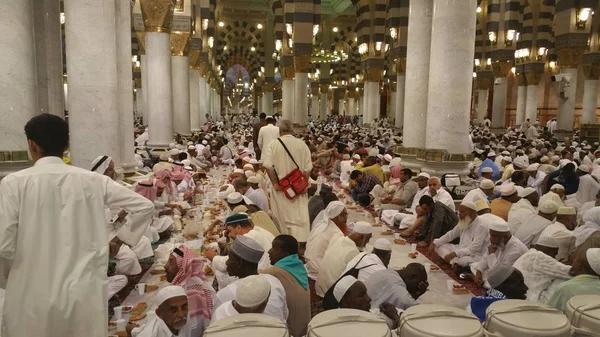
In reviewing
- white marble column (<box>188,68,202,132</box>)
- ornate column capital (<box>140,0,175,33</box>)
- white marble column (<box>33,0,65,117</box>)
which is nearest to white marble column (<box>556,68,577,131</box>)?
white marble column (<box>188,68,202,132</box>)

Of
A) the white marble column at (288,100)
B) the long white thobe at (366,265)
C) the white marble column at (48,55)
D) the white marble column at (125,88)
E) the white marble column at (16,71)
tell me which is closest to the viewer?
the long white thobe at (366,265)

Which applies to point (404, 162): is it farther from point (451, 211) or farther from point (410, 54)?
point (451, 211)

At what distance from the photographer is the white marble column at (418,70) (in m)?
8.12

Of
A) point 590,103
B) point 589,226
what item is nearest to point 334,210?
point 589,226

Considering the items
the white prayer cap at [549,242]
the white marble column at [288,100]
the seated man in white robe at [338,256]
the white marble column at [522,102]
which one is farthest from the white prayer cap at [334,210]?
the white marble column at [522,102]

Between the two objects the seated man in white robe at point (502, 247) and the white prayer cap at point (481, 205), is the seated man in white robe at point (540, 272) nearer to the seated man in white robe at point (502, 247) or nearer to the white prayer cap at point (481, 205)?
the seated man in white robe at point (502, 247)

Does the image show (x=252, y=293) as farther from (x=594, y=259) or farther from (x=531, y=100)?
(x=531, y=100)

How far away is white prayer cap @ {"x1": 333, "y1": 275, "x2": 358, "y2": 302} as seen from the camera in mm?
2656

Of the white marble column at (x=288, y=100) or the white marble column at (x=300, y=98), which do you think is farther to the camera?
Result: the white marble column at (x=288, y=100)

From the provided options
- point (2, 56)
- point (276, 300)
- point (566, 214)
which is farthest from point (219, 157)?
point (276, 300)

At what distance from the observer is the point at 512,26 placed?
17.6 metres

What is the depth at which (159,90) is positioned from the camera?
9.62m

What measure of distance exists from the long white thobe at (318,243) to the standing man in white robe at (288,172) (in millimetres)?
736

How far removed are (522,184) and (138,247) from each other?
504cm
